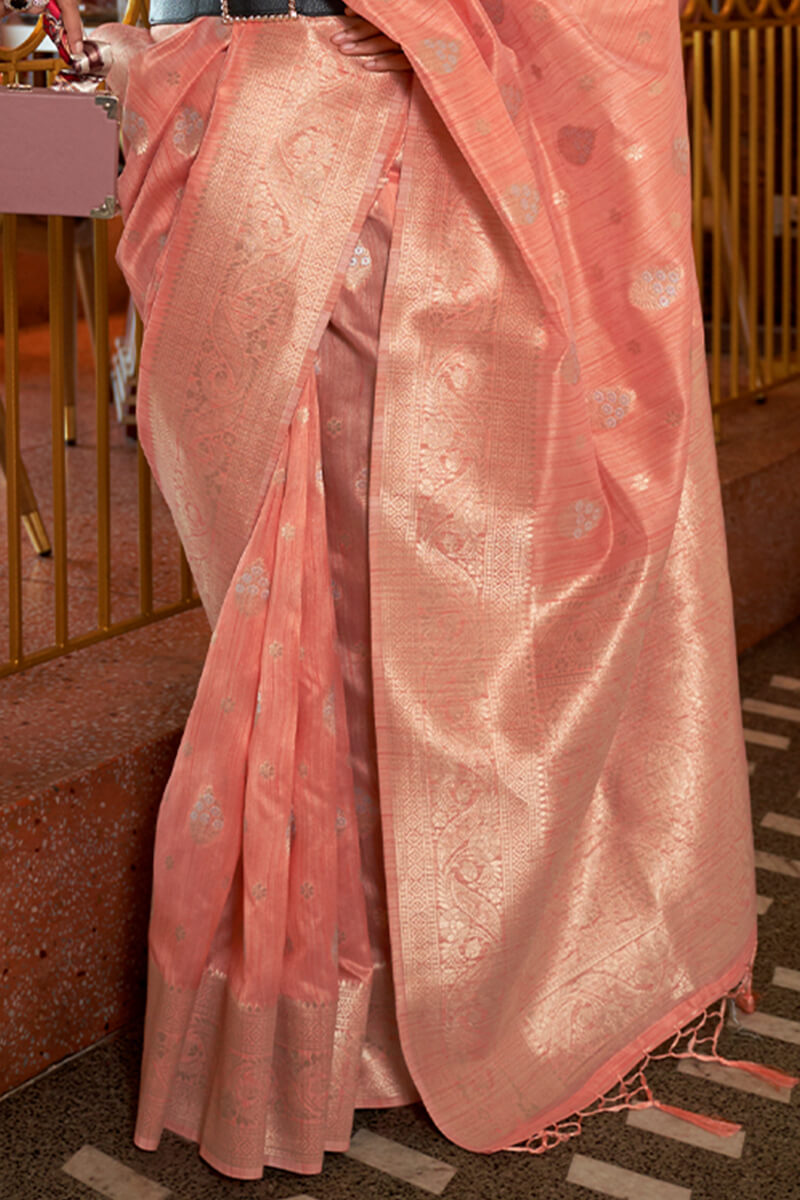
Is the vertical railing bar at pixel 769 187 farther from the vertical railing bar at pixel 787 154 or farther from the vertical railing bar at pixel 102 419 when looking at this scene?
the vertical railing bar at pixel 102 419

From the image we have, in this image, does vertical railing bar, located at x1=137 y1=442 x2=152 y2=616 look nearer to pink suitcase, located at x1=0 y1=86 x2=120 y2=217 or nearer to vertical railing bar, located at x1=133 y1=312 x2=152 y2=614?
vertical railing bar, located at x1=133 y1=312 x2=152 y2=614

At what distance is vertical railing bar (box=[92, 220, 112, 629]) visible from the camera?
1626mm

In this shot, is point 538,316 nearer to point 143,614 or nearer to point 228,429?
point 228,429

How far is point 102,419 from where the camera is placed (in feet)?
5.39

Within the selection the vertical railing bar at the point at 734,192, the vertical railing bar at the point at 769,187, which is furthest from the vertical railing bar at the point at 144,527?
the vertical railing bar at the point at 769,187

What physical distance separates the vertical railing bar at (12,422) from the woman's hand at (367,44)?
1.44 ft

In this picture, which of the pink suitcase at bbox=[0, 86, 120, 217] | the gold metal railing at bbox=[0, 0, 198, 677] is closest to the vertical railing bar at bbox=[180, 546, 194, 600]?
the gold metal railing at bbox=[0, 0, 198, 677]

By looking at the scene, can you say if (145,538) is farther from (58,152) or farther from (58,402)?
(58,152)

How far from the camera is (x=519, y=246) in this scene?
3.84ft

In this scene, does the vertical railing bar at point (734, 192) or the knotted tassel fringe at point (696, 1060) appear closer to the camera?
the knotted tassel fringe at point (696, 1060)

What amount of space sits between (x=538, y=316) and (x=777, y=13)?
1747 mm

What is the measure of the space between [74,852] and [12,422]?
1.53 ft

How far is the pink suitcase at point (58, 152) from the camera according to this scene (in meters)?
1.10

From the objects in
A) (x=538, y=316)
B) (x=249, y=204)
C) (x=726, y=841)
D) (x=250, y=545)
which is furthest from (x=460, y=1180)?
(x=249, y=204)
